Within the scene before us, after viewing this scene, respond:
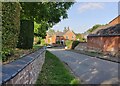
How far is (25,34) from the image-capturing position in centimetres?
1997

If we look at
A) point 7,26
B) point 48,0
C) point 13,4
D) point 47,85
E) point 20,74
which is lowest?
point 47,85

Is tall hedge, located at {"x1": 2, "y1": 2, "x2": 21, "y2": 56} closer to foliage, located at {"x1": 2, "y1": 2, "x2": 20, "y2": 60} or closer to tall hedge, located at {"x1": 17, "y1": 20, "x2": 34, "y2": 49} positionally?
foliage, located at {"x1": 2, "y1": 2, "x2": 20, "y2": 60}

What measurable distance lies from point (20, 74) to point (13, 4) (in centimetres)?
549

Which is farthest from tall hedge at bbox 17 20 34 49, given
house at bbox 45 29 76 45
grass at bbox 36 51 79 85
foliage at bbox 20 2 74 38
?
house at bbox 45 29 76 45

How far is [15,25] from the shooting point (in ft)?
33.9

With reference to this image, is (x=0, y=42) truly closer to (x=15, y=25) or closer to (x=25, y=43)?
(x=15, y=25)

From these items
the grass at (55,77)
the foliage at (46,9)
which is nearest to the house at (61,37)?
the foliage at (46,9)

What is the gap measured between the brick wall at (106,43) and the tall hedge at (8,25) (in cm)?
2395

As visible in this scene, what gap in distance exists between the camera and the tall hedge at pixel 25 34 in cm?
1956

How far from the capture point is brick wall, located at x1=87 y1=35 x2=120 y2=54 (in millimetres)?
33606

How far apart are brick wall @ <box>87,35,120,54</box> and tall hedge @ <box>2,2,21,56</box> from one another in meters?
23.9

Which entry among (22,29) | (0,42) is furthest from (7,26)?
(22,29)

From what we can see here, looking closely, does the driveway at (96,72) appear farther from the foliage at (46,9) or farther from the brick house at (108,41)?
the brick house at (108,41)

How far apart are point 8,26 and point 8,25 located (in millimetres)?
39
